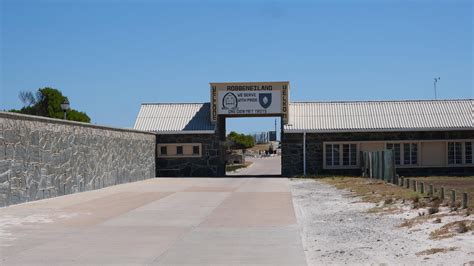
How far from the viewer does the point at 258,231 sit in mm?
13188

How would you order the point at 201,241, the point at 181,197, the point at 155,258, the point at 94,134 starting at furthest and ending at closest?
1. the point at 94,134
2. the point at 181,197
3. the point at 201,241
4. the point at 155,258

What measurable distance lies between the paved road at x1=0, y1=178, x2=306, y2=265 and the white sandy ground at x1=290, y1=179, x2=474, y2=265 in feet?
1.33

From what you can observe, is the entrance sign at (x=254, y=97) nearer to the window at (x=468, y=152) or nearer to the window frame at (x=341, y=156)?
the window frame at (x=341, y=156)

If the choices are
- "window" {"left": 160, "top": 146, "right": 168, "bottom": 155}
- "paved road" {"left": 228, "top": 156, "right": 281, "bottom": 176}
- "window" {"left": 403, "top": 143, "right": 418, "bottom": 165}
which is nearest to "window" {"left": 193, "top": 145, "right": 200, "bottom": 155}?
"window" {"left": 160, "top": 146, "right": 168, "bottom": 155}

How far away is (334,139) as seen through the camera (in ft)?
132

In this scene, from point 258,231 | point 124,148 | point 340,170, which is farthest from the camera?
point 340,170

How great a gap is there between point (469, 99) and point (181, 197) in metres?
27.9

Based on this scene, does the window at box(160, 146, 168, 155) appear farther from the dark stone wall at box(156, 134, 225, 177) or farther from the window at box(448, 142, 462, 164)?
the window at box(448, 142, 462, 164)

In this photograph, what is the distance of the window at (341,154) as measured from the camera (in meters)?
40.4

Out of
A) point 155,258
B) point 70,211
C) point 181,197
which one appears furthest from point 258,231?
point 181,197

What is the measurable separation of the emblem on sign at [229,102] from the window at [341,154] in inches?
248

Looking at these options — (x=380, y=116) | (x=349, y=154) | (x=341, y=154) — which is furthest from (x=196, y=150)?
(x=380, y=116)

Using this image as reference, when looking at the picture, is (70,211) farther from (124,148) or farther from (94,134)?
(124,148)

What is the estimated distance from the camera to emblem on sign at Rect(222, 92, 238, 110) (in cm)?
4097
